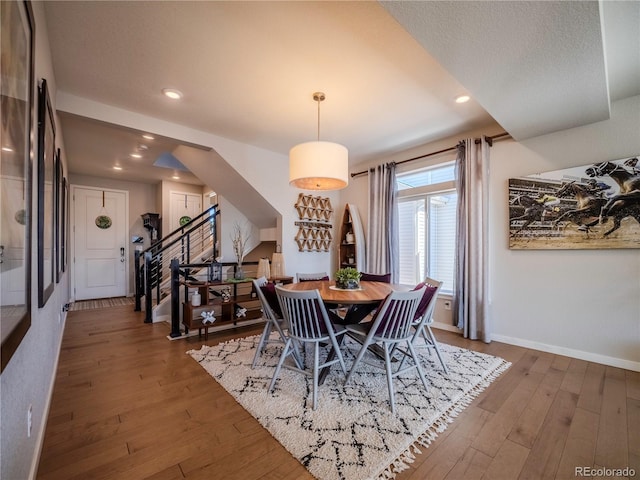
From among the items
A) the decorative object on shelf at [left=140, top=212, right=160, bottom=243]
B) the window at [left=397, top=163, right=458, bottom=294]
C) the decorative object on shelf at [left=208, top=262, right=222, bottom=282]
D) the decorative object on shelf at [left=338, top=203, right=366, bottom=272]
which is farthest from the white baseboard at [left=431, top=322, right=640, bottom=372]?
the decorative object on shelf at [left=140, top=212, right=160, bottom=243]

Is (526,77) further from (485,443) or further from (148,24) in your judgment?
(148,24)

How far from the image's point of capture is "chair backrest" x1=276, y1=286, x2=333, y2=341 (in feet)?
6.72

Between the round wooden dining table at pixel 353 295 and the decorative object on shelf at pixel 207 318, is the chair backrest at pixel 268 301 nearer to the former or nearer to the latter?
the round wooden dining table at pixel 353 295

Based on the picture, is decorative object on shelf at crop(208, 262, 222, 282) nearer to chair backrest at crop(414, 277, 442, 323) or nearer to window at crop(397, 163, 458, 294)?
chair backrest at crop(414, 277, 442, 323)

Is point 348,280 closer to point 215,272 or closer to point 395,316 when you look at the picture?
point 395,316

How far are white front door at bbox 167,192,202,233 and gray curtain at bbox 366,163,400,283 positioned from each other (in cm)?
443

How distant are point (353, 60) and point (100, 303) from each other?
627 cm

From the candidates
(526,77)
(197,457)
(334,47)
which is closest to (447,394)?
(197,457)

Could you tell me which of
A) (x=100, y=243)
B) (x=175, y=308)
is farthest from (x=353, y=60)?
(x=100, y=243)

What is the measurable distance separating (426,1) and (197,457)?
8.75 ft

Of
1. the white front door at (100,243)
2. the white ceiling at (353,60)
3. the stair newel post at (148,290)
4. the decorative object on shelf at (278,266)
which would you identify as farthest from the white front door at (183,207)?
the white ceiling at (353,60)

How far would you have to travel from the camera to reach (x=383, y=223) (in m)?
4.42

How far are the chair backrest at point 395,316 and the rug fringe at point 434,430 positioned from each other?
1.84ft

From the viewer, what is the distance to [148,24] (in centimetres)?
187
